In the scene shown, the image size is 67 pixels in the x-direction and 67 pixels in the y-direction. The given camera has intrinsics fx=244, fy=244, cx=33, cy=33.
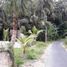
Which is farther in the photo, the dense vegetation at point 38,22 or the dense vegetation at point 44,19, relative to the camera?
the dense vegetation at point 44,19

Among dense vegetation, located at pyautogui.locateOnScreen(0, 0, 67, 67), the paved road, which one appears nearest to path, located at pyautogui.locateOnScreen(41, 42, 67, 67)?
the paved road

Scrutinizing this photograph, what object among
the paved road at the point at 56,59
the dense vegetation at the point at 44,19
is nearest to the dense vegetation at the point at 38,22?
the dense vegetation at the point at 44,19

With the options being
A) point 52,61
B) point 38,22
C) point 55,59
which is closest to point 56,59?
point 55,59

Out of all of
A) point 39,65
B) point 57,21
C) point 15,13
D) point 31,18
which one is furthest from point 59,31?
point 39,65

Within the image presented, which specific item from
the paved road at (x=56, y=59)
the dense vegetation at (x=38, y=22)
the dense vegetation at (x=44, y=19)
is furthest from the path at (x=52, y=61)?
the dense vegetation at (x=44, y=19)

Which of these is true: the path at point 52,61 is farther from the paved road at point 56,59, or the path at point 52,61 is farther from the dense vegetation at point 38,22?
the dense vegetation at point 38,22

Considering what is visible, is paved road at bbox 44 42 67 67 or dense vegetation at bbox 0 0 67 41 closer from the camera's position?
paved road at bbox 44 42 67 67

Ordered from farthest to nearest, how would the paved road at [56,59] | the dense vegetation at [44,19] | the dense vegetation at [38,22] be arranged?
the dense vegetation at [44,19] < the dense vegetation at [38,22] < the paved road at [56,59]

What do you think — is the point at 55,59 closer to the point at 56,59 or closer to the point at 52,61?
the point at 56,59

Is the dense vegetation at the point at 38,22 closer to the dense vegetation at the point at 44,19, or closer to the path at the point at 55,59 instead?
the dense vegetation at the point at 44,19

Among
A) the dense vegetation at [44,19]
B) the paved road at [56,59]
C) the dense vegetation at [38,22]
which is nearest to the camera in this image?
the paved road at [56,59]

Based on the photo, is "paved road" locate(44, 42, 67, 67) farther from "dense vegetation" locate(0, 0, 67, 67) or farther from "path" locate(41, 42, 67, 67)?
"dense vegetation" locate(0, 0, 67, 67)

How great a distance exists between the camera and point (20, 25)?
39906 millimetres

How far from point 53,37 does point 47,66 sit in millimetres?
30697
